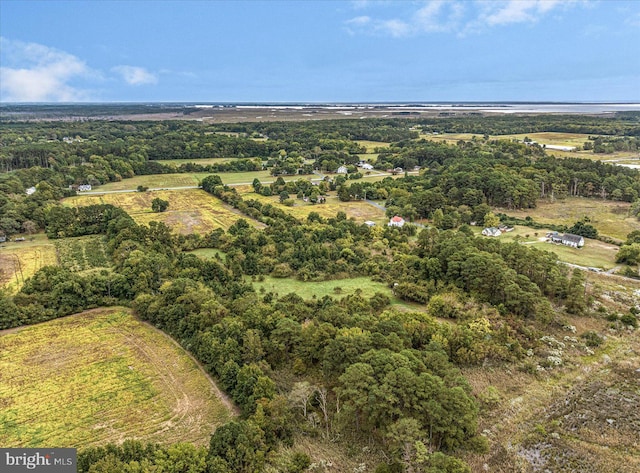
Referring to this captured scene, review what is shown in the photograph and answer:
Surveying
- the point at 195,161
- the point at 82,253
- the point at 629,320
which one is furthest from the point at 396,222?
the point at 195,161

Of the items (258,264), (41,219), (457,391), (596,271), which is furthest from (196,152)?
(457,391)

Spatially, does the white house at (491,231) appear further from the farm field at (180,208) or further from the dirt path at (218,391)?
the dirt path at (218,391)

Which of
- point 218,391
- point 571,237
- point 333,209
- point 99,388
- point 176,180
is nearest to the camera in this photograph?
point 218,391

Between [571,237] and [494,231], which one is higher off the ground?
[571,237]

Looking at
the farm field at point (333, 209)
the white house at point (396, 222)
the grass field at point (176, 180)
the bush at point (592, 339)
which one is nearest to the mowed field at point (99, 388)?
the bush at point (592, 339)

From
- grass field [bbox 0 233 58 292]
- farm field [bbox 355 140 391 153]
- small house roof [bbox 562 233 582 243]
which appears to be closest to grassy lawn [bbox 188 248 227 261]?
grass field [bbox 0 233 58 292]

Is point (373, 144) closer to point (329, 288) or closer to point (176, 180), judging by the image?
point (176, 180)

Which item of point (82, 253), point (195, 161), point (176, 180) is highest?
point (195, 161)

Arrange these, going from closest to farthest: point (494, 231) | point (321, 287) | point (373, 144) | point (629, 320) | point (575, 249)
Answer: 1. point (629, 320)
2. point (321, 287)
3. point (575, 249)
4. point (494, 231)
5. point (373, 144)
